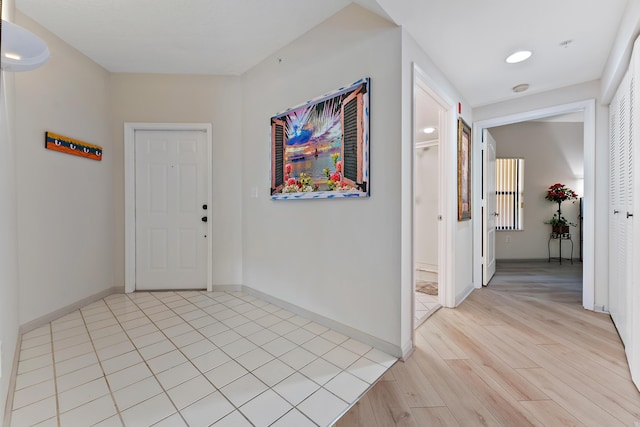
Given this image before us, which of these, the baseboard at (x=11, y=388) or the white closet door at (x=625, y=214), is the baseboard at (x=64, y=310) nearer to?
the baseboard at (x=11, y=388)

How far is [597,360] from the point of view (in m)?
1.79

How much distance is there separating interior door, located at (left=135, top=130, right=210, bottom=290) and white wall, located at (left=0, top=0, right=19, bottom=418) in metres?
1.15

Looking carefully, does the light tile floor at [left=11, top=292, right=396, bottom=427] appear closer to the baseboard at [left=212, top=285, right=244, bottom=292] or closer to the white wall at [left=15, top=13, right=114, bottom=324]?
the white wall at [left=15, top=13, right=114, bottom=324]

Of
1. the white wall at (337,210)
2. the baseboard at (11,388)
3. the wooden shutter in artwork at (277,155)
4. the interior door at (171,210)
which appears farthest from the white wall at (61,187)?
the wooden shutter in artwork at (277,155)

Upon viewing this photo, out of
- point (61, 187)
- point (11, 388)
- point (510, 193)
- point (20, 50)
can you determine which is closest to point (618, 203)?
point (510, 193)

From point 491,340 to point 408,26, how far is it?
2400 mm

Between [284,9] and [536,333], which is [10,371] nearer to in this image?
[284,9]

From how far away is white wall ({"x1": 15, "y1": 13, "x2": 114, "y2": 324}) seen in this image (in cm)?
223

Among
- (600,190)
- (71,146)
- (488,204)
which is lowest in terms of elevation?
(488,204)

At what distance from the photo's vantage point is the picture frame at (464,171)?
279cm

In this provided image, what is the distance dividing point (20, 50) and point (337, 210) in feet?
6.32

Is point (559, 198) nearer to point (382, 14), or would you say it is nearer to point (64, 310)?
point (382, 14)

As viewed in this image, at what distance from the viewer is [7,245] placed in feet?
5.46

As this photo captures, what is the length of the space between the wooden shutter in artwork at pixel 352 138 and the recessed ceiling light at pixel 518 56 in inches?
54.5
